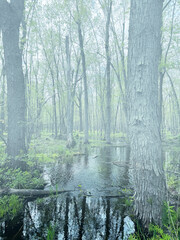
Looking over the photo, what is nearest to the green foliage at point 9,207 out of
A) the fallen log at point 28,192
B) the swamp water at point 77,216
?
the swamp water at point 77,216

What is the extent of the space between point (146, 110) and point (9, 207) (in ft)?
12.5

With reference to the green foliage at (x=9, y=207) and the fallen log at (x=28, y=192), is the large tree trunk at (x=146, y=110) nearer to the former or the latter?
the fallen log at (x=28, y=192)

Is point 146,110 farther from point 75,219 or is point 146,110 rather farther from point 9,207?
point 9,207

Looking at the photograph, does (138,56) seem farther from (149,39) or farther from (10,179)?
(10,179)

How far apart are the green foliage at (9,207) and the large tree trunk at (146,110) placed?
2.71 metres

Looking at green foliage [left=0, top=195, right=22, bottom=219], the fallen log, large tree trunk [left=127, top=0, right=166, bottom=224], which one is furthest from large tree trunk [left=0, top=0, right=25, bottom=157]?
large tree trunk [left=127, top=0, right=166, bottom=224]

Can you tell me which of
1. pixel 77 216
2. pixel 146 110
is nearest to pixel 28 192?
pixel 77 216

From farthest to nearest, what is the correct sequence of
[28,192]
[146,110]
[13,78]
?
[13,78] → [28,192] → [146,110]

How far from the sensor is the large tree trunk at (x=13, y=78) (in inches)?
232

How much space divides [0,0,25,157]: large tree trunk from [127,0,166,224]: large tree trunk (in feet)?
16.1

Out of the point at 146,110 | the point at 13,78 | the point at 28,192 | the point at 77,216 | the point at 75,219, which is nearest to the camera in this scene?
the point at 146,110

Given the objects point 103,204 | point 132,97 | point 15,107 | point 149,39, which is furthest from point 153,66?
point 15,107

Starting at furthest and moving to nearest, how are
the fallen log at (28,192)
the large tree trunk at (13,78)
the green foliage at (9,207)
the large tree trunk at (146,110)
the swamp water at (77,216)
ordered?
the large tree trunk at (13,78)
the fallen log at (28,192)
the green foliage at (9,207)
the large tree trunk at (146,110)
the swamp water at (77,216)

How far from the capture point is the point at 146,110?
112 inches
